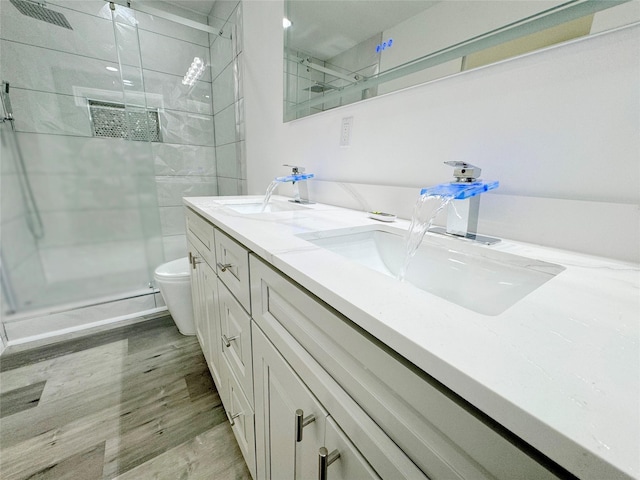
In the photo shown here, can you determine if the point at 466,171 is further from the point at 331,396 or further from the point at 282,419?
the point at 282,419

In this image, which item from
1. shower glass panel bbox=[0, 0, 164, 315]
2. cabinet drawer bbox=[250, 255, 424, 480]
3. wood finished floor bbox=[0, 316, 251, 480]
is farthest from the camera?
shower glass panel bbox=[0, 0, 164, 315]

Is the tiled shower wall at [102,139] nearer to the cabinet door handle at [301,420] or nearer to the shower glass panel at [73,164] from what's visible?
the shower glass panel at [73,164]

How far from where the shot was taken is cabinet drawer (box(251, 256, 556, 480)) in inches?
7.8

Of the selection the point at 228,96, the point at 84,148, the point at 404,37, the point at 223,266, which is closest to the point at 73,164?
the point at 84,148

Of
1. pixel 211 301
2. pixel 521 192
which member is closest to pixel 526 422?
pixel 521 192

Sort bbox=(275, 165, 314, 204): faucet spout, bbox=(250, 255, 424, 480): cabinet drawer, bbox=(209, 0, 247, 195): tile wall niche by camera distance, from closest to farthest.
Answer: bbox=(250, 255, 424, 480): cabinet drawer, bbox=(275, 165, 314, 204): faucet spout, bbox=(209, 0, 247, 195): tile wall niche

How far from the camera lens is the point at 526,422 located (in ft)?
0.56

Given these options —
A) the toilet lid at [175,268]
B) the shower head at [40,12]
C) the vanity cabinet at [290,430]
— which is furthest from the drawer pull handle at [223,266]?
the shower head at [40,12]

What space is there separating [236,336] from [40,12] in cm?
217

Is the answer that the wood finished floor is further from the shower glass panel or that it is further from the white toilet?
the shower glass panel

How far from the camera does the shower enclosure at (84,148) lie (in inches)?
54.3

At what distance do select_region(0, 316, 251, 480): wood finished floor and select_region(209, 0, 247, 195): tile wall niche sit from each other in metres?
1.20

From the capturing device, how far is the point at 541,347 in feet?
0.77

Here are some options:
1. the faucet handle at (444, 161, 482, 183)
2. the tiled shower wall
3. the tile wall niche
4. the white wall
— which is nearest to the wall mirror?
the white wall
